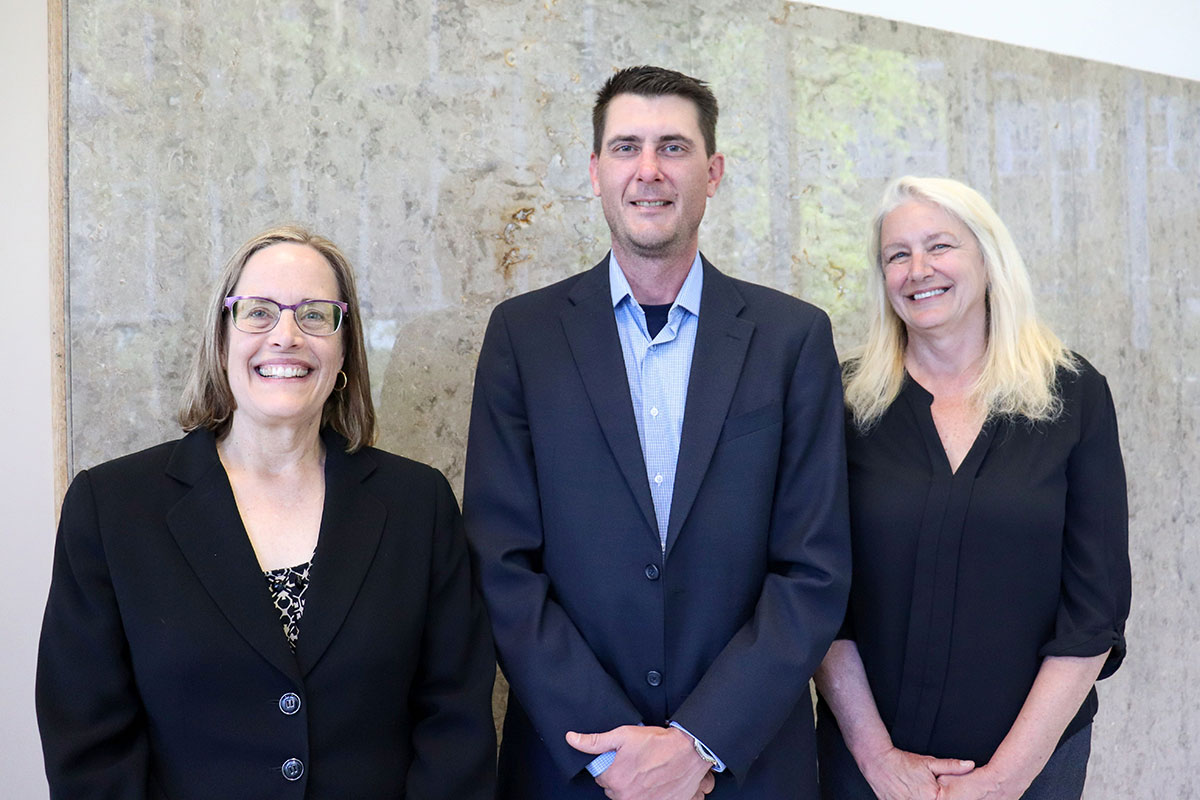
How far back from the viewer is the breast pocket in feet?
7.35

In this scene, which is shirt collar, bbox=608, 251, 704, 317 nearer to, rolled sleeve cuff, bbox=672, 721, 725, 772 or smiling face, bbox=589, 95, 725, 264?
smiling face, bbox=589, 95, 725, 264

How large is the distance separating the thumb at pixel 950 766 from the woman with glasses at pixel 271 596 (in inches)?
38.7

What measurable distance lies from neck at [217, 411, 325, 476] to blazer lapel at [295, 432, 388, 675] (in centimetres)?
7

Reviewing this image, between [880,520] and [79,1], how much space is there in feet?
7.17

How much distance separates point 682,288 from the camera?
2.37 m

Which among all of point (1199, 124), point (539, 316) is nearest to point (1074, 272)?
point (1199, 124)

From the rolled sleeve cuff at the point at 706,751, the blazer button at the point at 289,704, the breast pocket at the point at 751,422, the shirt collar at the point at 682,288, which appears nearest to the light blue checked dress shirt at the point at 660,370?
the shirt collar at the point at 682,288

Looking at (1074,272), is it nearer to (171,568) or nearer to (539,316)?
(539,316)

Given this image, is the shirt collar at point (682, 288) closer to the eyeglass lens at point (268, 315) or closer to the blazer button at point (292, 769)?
the eyeglass lens at point (268, 315)

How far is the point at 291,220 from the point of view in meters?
2.66

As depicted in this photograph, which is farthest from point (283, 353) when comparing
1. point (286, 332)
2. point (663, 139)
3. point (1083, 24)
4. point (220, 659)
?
point (1083, 24)

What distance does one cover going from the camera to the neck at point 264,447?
2121 millimetres

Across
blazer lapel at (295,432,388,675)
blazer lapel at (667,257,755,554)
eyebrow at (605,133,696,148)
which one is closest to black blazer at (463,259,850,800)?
blazer lapel at (667,257,755,554)

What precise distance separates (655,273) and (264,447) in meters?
0.91
